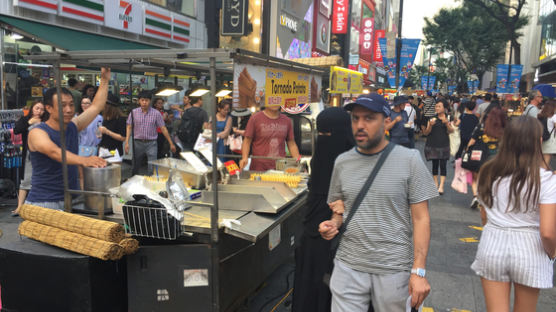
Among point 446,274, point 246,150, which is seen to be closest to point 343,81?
point 246,150

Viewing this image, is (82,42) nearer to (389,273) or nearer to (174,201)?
(174,201)

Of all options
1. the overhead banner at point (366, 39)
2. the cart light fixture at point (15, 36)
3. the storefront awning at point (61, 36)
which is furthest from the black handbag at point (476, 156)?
the overhead banner at point (366, 39)

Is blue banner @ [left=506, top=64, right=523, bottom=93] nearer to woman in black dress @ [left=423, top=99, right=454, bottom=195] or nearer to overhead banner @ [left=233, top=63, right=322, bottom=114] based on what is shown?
woman in black dress @ [left=423, top=99, right=454, bottom=195]

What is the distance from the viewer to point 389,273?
2596 mm

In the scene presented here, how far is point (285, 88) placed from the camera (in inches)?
198

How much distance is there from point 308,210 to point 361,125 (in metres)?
1.08

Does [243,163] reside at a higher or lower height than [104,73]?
lower

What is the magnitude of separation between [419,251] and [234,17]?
14718mm

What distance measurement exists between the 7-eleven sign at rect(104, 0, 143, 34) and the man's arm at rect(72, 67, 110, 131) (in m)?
10.3

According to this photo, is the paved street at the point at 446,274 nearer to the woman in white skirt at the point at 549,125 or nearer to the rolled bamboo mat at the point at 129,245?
the rolled bamboo mat at the point at 129,245

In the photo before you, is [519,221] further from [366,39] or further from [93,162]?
[366,39]

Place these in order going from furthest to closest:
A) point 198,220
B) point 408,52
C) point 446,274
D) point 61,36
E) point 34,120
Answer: point 408,52 → point 61,36 → point 34,120 → point 446,274 → point 198,220

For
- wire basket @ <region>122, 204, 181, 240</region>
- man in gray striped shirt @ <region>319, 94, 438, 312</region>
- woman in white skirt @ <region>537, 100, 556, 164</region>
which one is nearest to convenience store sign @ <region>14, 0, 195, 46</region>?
wire basket @ <region>122, 204, 181, 240</region>

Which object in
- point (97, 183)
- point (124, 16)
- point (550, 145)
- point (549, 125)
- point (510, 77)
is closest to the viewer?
point (97, 183)
